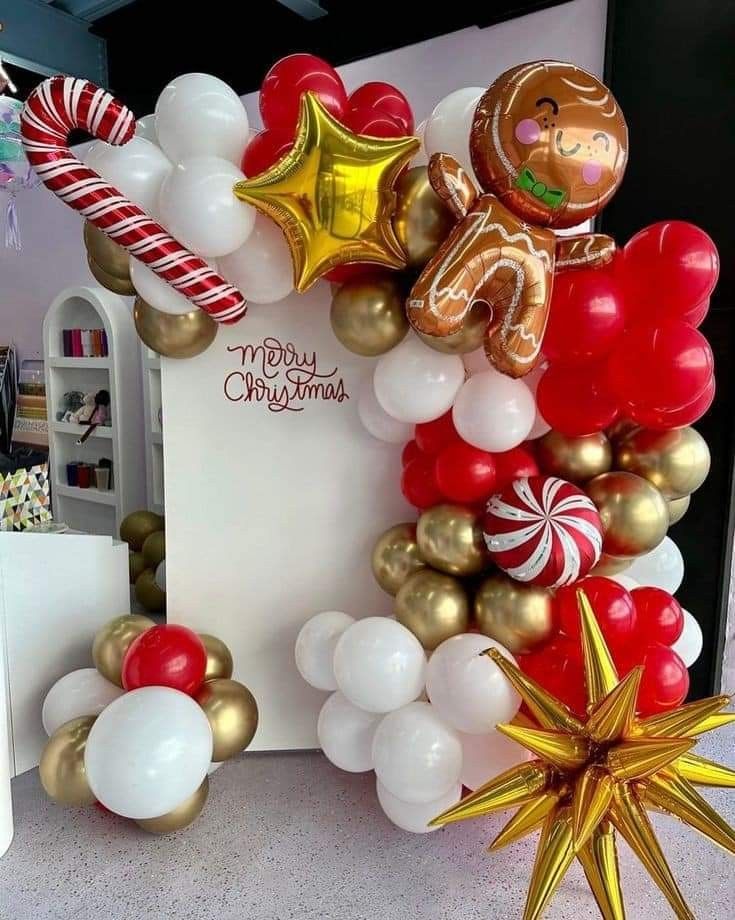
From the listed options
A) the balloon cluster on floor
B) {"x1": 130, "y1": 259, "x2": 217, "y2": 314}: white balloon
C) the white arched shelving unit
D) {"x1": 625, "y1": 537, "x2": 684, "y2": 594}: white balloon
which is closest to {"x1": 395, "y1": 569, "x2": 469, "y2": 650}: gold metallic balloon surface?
the balloon cluster on floor

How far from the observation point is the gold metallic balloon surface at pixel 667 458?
Result: 1536 millimetres

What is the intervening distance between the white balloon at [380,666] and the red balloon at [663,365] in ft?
2.13

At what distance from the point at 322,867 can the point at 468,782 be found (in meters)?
0.33

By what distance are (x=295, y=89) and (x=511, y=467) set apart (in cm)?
87

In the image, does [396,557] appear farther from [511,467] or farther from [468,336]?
[468,336]

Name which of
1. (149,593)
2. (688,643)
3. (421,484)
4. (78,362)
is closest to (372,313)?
(421,484)

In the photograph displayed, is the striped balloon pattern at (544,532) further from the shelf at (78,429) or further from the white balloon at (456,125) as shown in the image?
the shelf at (78,429)

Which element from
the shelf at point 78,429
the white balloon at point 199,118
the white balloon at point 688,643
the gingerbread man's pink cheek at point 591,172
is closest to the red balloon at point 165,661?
the white balloon at point 199,118

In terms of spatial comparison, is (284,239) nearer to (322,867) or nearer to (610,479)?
(610,479)

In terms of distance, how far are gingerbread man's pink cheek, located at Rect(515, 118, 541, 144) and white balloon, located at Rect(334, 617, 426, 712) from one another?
3.06 feet

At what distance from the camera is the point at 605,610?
137 cm

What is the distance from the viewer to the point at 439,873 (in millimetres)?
1415

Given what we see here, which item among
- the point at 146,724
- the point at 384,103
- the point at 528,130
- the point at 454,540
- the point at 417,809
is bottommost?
the point at 417,809

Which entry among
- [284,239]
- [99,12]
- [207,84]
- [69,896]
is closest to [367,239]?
[284,239]
